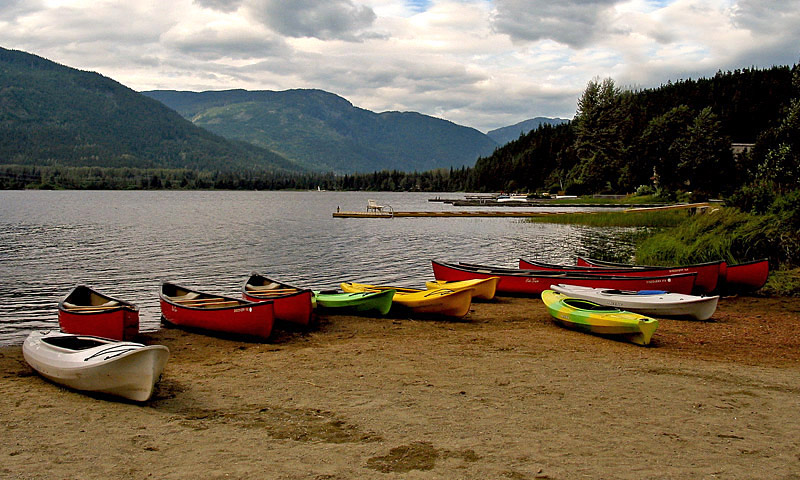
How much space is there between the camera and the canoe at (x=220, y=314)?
1473 cm

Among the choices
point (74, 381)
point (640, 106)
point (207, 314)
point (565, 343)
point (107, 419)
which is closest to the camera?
point (107, 419)

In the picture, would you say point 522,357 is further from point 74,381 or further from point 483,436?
point 74,381

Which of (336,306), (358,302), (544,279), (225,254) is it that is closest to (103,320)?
(336,306)

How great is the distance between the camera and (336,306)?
1817cm

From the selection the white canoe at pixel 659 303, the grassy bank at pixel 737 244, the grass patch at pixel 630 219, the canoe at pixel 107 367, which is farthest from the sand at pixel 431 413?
the grass patch at pixel 630 219

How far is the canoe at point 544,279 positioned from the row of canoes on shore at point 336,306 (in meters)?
0.03

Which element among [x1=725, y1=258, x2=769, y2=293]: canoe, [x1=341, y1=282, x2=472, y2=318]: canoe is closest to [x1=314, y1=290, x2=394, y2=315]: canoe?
[x1=341, y1=282, x2=472, y2=318]: canoe

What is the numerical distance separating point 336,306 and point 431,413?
935cm

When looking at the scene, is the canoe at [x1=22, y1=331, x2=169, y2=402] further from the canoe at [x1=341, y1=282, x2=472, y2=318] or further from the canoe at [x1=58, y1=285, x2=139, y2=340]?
the canoe at [x1=341, y1=282, x2=472, y2=318]

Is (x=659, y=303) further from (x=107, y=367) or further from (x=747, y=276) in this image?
(x=107, y=367)

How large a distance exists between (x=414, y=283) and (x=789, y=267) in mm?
13878

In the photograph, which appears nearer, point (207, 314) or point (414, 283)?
point (207, 314)

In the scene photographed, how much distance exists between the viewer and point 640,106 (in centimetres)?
13775

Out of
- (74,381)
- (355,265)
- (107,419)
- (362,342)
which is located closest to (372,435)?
(107,419)
